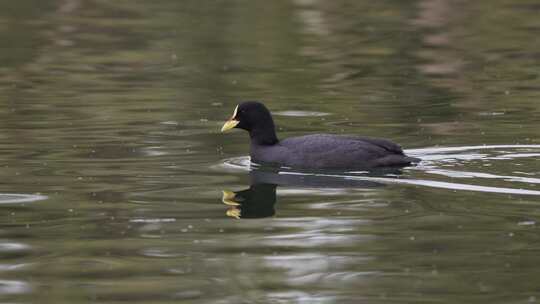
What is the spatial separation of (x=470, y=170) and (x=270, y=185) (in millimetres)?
1709

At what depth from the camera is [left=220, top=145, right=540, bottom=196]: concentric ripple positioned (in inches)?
428

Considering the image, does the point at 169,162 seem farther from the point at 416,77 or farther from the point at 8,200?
the point at 416,77

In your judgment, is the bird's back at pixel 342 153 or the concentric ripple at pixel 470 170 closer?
the concentric ripple at pixel 470 170

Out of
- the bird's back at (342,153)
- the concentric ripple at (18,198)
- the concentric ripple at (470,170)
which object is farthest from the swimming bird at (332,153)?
the concentric ripple at (18,198)

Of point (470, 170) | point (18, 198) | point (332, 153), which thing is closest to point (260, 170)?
point (332, 153)

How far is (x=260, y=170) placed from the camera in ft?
40.4

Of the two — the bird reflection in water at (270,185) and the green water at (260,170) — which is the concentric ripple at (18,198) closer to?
the green water at (260,170)

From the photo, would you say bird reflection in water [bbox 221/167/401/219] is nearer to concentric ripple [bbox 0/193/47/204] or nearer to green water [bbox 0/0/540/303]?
green water [bbox 0/0/540/303]

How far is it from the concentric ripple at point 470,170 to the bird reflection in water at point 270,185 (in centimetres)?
6

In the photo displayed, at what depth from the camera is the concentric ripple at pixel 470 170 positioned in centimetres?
1088

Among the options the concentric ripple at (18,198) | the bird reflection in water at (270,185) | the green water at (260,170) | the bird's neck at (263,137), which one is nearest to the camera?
the green water at (260,170)

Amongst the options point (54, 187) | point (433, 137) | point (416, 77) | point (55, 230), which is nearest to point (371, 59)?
point (416, 77)

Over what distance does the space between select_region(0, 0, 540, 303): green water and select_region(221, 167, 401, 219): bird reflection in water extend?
0.03 meters

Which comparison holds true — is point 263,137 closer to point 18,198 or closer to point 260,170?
point 260,170
